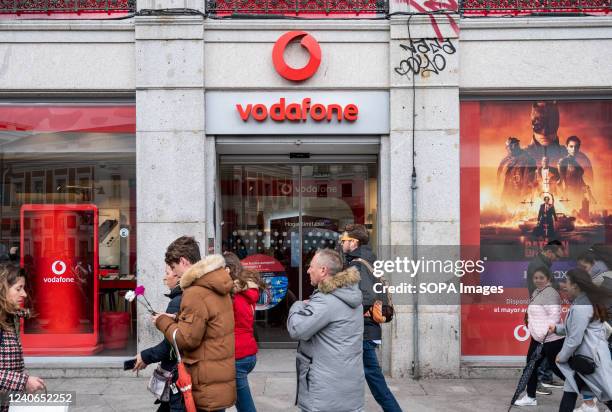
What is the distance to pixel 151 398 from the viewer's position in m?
7.45

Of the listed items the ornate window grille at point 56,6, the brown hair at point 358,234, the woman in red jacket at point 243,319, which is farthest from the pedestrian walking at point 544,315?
the ornate window grille at point 56,6

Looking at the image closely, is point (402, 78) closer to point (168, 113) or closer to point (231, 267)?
point (168, 113)

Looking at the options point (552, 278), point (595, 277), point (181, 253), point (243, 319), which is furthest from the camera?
point (552, 278)

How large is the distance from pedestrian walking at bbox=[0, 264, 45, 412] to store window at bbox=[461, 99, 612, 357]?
6.12 meters

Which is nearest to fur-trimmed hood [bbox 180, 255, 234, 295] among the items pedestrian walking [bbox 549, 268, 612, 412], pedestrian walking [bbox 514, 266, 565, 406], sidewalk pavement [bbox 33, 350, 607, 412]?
sidewalk pavement [bbox 33, 350, 607, 412]

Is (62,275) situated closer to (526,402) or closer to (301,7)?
(301,7)

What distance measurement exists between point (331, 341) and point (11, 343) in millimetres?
2117

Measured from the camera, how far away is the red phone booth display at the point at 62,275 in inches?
346

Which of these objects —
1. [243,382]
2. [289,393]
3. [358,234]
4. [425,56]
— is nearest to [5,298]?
[243,382]

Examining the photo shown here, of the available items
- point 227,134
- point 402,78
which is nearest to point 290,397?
point 227,134

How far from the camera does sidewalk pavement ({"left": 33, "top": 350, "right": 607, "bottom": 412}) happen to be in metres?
7.07

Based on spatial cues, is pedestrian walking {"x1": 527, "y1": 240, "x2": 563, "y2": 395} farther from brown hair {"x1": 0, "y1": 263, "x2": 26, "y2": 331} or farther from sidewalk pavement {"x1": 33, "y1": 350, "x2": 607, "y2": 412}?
brown hair {"x1": 0, "y1": 263, "x2": 26, "y2": 331}

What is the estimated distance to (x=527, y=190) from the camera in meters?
8.84

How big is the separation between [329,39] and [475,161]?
103 inches
